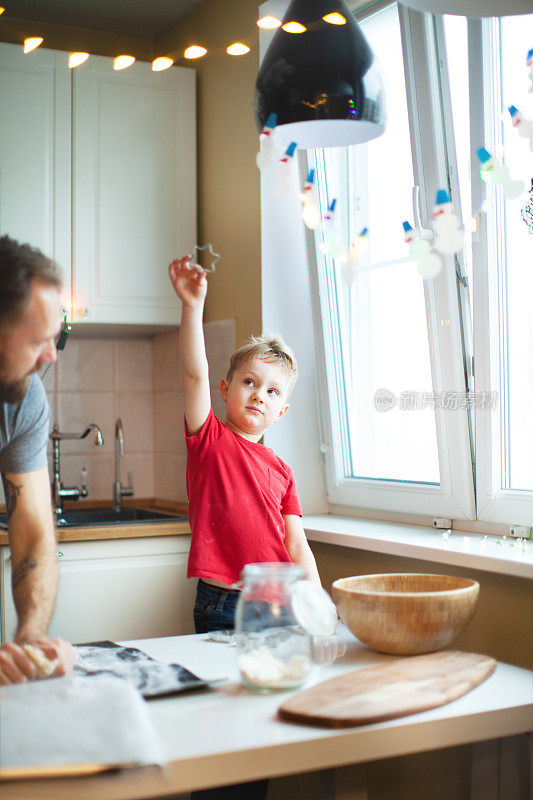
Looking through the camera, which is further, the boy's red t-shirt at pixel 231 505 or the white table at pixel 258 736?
the boy's red t-shirt at pixel 231 505

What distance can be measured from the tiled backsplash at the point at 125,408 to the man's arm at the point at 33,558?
1618mm

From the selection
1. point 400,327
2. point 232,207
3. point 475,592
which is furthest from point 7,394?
point 232,207

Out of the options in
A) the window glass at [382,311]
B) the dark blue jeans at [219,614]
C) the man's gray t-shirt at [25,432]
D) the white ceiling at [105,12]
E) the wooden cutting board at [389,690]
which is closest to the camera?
the wooden cutting board at [389,690]

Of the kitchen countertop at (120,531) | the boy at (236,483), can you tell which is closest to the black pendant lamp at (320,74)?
the boy at (236,483)

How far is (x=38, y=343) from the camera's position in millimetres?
1429

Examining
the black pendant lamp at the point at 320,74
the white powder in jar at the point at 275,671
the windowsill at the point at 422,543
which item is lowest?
the white powder in jar at the point at 275,671

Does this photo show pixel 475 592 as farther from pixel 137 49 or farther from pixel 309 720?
pixel 137 49

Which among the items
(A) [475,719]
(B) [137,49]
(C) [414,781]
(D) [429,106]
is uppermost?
(B) [137,49]

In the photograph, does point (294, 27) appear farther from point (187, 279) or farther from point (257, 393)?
point (257, 393)

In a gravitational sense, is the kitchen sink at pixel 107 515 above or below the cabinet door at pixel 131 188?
below

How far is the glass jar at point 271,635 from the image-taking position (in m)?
1.33

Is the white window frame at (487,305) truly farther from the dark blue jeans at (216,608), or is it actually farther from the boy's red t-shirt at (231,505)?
the dark blue jeans at (216,608)

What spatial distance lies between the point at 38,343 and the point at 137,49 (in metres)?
2.55

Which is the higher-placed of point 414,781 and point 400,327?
point 400,327
